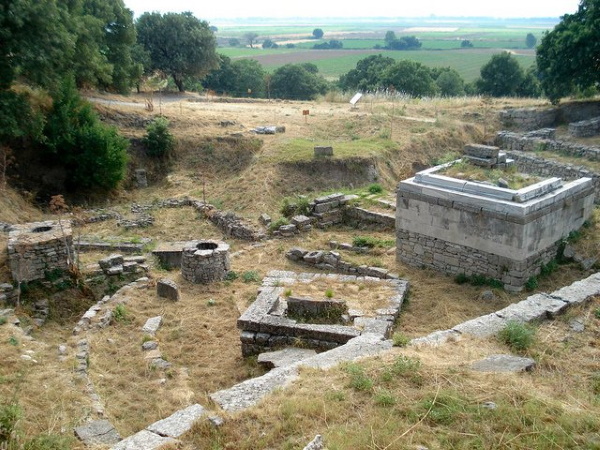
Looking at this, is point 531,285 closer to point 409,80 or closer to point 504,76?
point 409,80

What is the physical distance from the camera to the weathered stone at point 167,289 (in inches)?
443

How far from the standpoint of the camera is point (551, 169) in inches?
755

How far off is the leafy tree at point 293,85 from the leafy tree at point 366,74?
13.7 ft

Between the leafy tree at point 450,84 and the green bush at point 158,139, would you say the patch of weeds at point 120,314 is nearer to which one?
the green bush at point 158,139

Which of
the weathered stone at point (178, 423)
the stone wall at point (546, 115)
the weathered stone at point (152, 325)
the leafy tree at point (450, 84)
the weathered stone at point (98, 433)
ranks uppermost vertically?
the leafy tree at point (450, 84)

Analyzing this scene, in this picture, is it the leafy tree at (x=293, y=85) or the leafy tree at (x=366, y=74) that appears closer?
the leafy tree at (x=366, y=74)

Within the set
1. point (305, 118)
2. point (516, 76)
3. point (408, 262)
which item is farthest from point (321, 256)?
point (516, 76)

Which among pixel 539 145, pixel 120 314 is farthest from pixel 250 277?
pixel 539 145

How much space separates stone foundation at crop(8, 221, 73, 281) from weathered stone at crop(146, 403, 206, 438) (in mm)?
6812

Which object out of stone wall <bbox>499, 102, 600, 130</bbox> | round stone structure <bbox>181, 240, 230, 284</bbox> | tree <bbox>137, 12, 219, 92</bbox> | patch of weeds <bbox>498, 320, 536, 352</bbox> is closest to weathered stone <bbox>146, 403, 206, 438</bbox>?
patch of weeds <bbox>498, 320, 536, 352</bbox>

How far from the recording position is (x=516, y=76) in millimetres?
43375

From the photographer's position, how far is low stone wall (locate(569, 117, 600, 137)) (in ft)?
78.7

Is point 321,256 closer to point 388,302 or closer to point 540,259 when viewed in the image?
point 388,302

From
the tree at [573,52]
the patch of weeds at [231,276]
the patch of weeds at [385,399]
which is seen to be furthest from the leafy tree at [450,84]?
the patch of weeds at [385,399]
